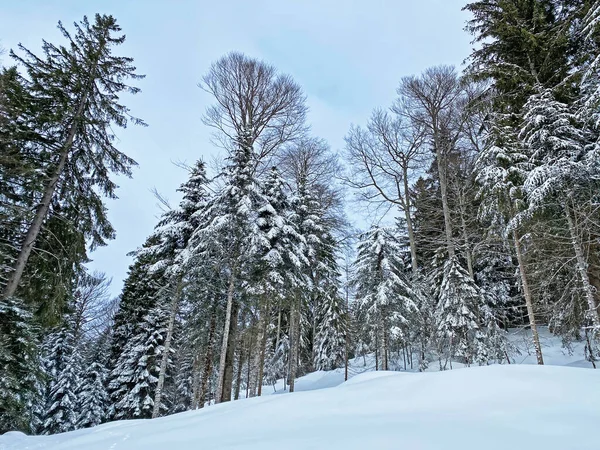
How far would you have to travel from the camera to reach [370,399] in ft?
13.3

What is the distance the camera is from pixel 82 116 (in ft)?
29.0

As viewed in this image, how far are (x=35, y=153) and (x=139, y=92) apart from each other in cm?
344

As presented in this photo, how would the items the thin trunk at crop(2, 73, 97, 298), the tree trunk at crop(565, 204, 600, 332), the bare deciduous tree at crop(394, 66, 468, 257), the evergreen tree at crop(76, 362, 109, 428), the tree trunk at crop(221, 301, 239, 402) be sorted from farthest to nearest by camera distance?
the evergreen tree at crop(76, 362, 109, 428), the bare deciduous tree at crop(394, 66, 468, 257), the tree trunk at crop(221, 301, 239, 402), the thin trunk at crop(2, 73, 97, 298), the tree trunk at crop(565, 204, 600, 332)

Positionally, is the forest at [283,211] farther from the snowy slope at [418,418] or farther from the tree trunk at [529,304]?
the snowy slope at [418,418]

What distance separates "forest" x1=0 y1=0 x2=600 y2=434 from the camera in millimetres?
8117

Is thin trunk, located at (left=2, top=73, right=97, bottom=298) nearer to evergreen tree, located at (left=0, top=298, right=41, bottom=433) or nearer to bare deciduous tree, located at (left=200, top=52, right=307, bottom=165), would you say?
evergreen tree, located at (left=0, top=298, right=41, bottom=433)

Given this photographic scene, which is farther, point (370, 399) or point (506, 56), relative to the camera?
point (506, 56)

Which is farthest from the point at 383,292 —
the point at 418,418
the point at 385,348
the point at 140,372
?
the point at 140,372

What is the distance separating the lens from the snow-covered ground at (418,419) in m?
2.55

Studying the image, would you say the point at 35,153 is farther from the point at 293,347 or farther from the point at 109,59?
the point at 293,347

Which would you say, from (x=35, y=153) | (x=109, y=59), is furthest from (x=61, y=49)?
(x=35, y=153)

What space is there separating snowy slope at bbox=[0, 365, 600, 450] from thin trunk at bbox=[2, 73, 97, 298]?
4861mm

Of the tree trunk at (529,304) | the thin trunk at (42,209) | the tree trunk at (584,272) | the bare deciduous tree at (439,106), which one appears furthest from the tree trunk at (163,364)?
the bare deciduous tree at (439,106)

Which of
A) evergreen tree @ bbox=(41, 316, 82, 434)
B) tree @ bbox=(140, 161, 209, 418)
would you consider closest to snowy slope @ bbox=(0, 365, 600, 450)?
tree @ bbox=(140, 161, 209, 418)
